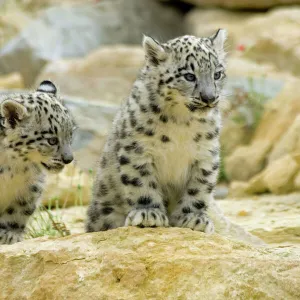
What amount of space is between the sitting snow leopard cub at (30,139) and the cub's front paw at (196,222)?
1.19m

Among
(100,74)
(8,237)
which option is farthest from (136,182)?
(100,74)

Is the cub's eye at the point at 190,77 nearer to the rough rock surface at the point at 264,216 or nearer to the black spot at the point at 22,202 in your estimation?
the rough rock surface at the point at 264,216

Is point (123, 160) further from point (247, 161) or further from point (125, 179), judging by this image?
point (247, 161)

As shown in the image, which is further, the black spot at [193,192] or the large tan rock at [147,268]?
the black spot at [193,192]

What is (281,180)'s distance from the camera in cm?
1079

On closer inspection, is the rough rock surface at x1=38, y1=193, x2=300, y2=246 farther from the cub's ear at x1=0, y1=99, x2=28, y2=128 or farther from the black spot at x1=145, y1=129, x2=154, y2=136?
the cub's ear at x1=0, y1=99, x2=28, y2=128

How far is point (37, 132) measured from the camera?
24.5 ft

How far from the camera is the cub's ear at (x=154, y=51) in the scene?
706cm

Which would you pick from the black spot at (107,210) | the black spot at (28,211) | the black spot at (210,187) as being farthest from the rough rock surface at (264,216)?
the black spot at (107,210)

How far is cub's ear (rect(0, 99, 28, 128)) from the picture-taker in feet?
24.2

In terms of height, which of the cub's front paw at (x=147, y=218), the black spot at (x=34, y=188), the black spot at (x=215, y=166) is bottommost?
the cub's front paw at (x=147, y=218)

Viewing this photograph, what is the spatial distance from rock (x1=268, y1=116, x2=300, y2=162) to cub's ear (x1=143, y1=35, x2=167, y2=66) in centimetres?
532

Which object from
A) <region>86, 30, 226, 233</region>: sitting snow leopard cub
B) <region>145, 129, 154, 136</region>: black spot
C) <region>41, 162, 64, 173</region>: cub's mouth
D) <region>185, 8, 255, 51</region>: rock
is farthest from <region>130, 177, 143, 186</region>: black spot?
<region>185, 8, 255, 51</region>: rock

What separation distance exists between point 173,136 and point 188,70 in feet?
1.84
